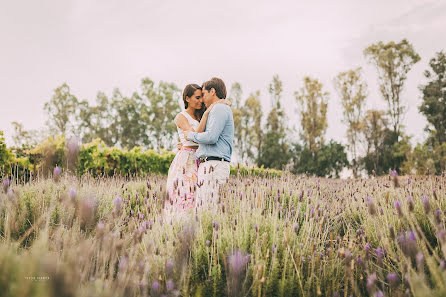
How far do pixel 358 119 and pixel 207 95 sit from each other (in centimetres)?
2506

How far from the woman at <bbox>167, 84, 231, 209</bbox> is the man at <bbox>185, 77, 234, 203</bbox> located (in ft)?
0.60

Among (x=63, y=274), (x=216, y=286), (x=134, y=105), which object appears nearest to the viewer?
(x=63, y=274)

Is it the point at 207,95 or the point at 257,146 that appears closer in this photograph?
the point at 207,95

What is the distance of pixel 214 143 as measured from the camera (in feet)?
12.0

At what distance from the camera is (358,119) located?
25.9 metres

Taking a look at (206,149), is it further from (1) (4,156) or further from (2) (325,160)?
(2) (325,160)

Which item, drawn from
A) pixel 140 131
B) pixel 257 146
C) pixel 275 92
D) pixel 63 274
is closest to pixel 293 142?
pixel 257 146

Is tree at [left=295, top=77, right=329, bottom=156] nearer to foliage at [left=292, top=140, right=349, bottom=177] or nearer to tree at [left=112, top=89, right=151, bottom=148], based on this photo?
foliage at [left=292, top=140, right=349, bottom=177]

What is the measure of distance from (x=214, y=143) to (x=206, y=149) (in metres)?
0.12

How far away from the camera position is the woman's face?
14.4 ft

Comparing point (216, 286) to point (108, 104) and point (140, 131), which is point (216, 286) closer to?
point (140, 131)

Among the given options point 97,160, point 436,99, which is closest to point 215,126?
point 97,160

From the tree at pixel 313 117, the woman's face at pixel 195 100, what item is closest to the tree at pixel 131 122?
the tree at pixel 313 117

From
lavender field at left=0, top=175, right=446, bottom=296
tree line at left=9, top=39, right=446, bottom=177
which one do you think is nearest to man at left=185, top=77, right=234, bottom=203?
lavender field at left=0, top=175, right=446, bottom=296
